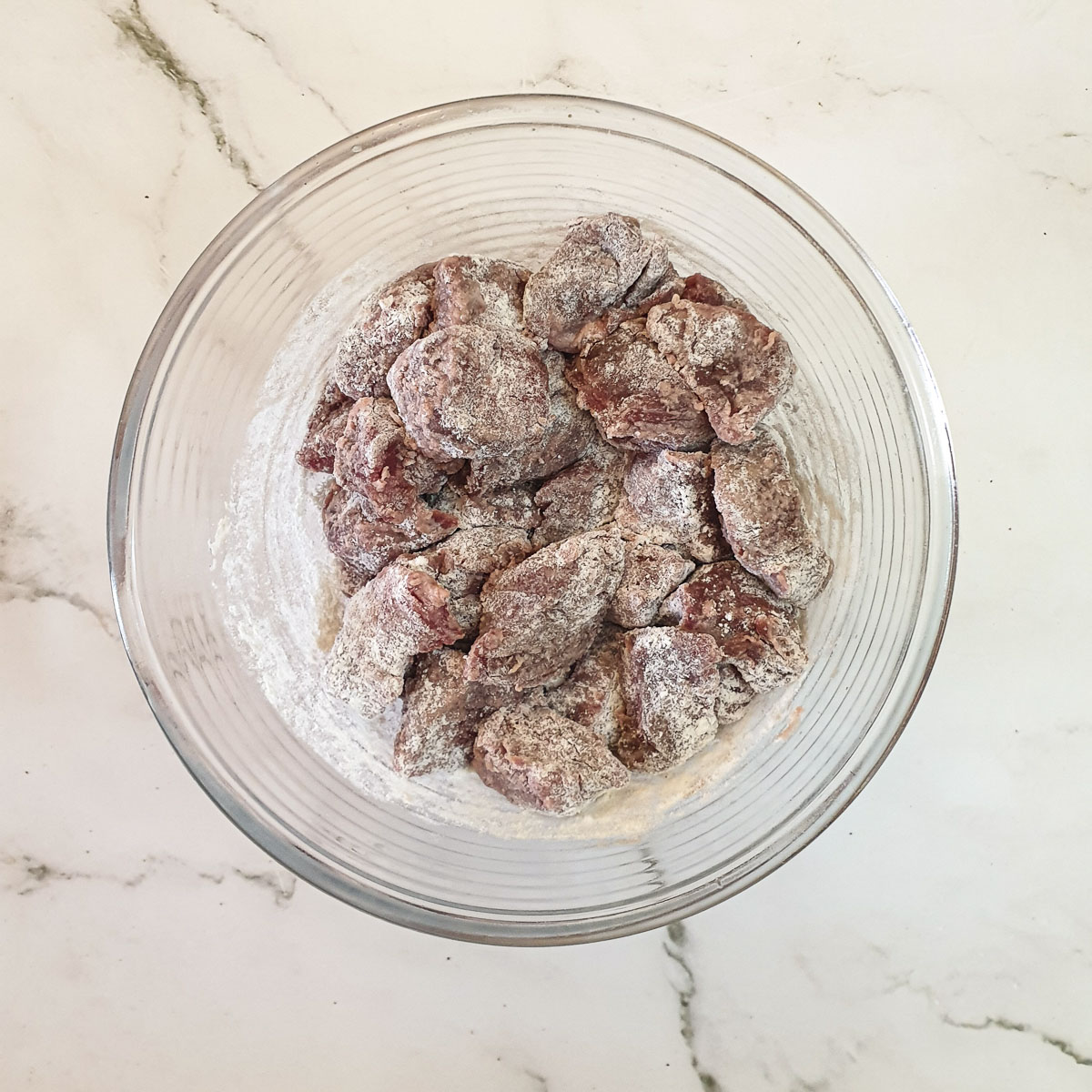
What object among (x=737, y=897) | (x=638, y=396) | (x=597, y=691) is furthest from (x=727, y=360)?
(x=737, y=897)

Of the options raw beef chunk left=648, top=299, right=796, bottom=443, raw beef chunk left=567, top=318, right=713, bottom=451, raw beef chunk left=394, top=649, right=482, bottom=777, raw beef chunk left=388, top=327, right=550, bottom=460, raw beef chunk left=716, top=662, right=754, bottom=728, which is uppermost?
raw beef chunk left=648, top=299, right=796, bottom=443

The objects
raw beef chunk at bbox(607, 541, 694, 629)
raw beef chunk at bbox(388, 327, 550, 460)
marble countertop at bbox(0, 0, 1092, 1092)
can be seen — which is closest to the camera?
raw beef chunk at bbox(388, 327, 550, 460)

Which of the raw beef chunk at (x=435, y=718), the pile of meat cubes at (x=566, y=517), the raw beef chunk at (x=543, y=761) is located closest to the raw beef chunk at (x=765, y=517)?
the pile of meat cubes at (x=566, y=517)

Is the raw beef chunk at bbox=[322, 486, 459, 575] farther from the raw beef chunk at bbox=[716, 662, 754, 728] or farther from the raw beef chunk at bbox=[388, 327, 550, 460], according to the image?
the raw beef chunk at bbox=[716, 662, 754, 728]

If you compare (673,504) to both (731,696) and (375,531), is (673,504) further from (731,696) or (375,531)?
(375,531)

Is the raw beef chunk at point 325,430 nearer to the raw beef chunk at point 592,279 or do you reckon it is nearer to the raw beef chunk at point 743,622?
the raw beef chunk at point 592,279

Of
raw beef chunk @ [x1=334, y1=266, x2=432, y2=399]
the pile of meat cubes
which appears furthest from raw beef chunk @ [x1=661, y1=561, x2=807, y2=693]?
raw beef chunk @ [x1=334, y1=266, x2=432, y2=399]

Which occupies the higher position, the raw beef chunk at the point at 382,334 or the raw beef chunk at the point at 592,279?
the raw beef chunk at the point at 592,279
